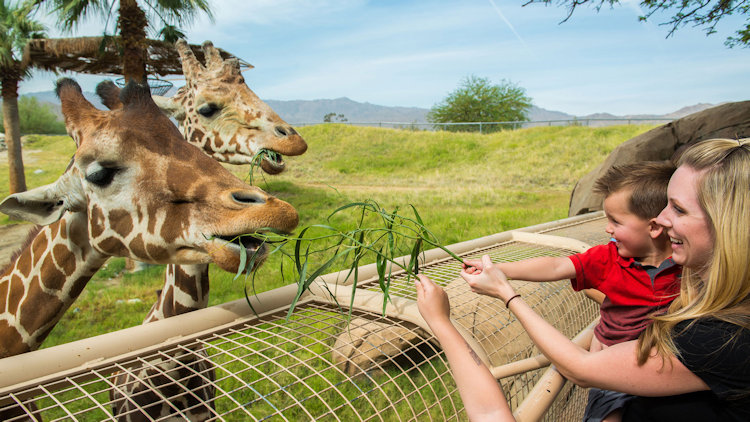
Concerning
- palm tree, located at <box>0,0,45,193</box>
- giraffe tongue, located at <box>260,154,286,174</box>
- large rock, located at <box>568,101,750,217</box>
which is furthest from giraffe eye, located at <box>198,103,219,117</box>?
palm tree, located at <box>0,0,45,193</box>

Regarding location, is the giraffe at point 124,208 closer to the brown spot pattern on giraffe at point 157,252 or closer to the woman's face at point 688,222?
the brown spot pattern on giraffe at point 157,252

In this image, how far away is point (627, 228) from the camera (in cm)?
200

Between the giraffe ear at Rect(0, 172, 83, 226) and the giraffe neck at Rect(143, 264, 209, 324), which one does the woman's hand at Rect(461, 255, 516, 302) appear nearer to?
the giraffe neck at Rect(143, 264, 209, 324)

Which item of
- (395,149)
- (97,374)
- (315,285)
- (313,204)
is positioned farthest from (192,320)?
(395,149)

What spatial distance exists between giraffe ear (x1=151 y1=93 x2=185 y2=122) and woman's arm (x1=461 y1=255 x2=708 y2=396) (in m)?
3.66

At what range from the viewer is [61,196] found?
2.16m

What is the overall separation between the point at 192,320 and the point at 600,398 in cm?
162

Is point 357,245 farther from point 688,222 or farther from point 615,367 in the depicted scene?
point 688,222

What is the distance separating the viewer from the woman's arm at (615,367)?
1271mm

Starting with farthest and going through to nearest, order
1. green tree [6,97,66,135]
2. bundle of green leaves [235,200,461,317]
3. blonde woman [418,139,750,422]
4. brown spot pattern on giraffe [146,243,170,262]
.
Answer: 1. green tree [6,97,66,135]
2. brown spot pattern on giraffe [146,243,170,262]
3. bundle of green leaves [235,200,461,317]
4. blonde woman [418,139,750,422]

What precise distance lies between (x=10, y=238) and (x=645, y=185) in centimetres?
1205

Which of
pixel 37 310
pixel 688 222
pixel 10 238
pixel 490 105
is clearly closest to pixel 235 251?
pixel 37 310

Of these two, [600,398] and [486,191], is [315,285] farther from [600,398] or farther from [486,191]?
[486,191]

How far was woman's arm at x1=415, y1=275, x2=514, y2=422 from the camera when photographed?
51.6 inches
